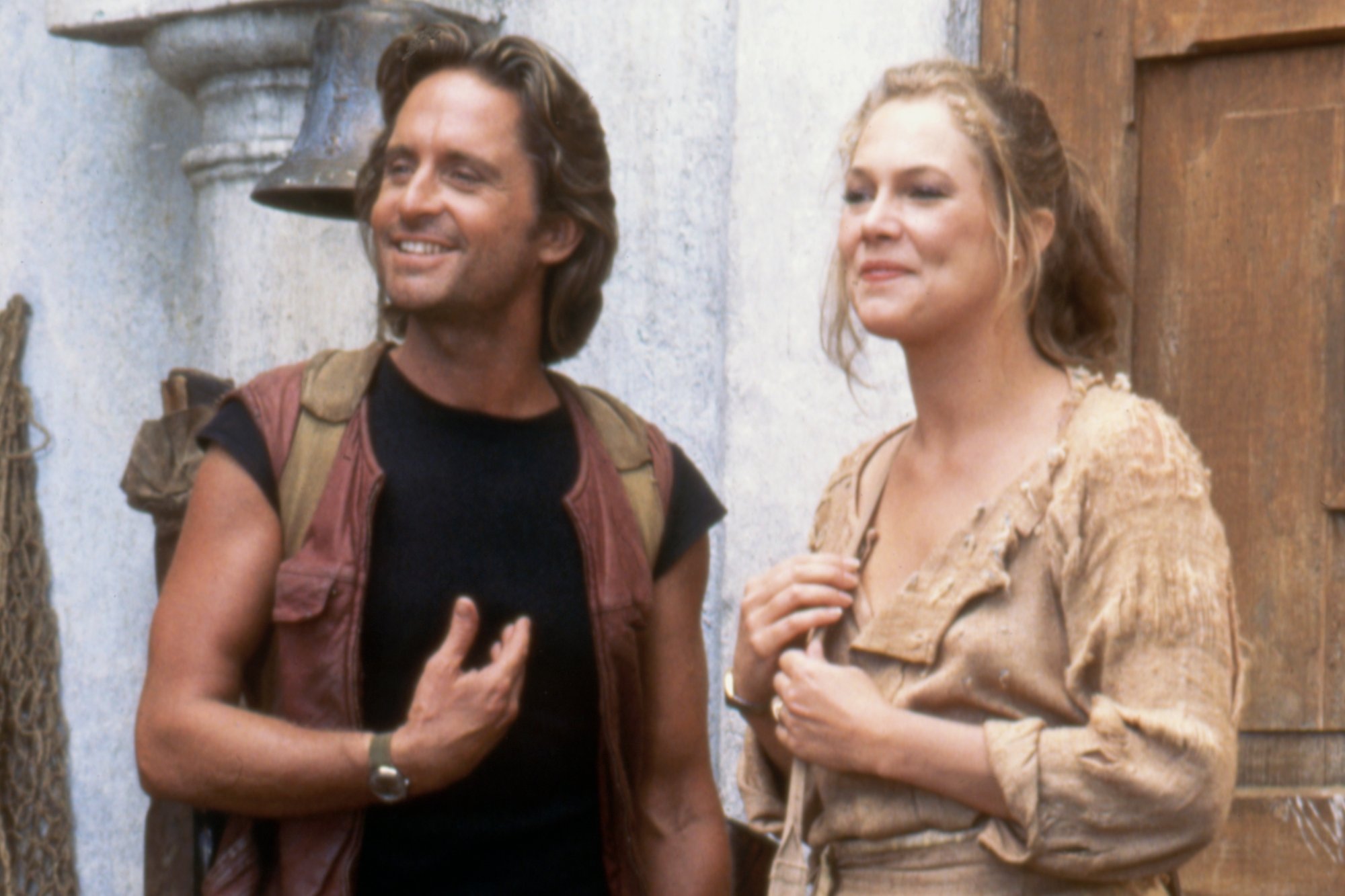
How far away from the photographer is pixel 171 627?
7.48ft

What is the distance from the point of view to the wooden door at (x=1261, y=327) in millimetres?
2857

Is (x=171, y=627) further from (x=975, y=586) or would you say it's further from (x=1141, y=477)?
(x=1141, y=477)

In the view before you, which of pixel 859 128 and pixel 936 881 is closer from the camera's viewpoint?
pixel 936 881

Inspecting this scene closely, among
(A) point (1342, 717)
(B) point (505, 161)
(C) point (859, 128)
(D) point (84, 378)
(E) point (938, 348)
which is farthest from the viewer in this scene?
(D) point (84, 378)

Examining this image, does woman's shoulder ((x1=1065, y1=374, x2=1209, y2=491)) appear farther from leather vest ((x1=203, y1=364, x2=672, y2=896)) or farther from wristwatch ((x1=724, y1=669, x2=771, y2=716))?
leather vest ((x1=203, y1=364, x2=672, y2=896))

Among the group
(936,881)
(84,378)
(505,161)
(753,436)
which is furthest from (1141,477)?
(84,378)

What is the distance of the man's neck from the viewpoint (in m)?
2.51

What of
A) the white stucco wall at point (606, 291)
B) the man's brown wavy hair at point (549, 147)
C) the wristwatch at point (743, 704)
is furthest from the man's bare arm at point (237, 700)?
the white stucco wall at point (606, 291)

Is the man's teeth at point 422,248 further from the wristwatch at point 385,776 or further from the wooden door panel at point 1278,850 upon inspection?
the wooden door panel at point 1278,850

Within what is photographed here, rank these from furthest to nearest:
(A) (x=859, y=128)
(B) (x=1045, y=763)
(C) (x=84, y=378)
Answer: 1. (C) (x=84, y=378)
2. (A) (x=859, y=128)
3. (B) (x=1045, y=763)

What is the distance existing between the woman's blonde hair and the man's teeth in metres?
0.55

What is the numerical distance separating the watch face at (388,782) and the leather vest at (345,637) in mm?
93

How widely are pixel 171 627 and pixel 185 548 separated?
99 millimetres

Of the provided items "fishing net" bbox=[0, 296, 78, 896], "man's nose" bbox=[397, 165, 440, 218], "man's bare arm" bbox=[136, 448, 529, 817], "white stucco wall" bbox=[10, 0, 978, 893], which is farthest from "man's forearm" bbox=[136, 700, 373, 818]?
"fishing net" bbox=[0, 296, 78, 896]
